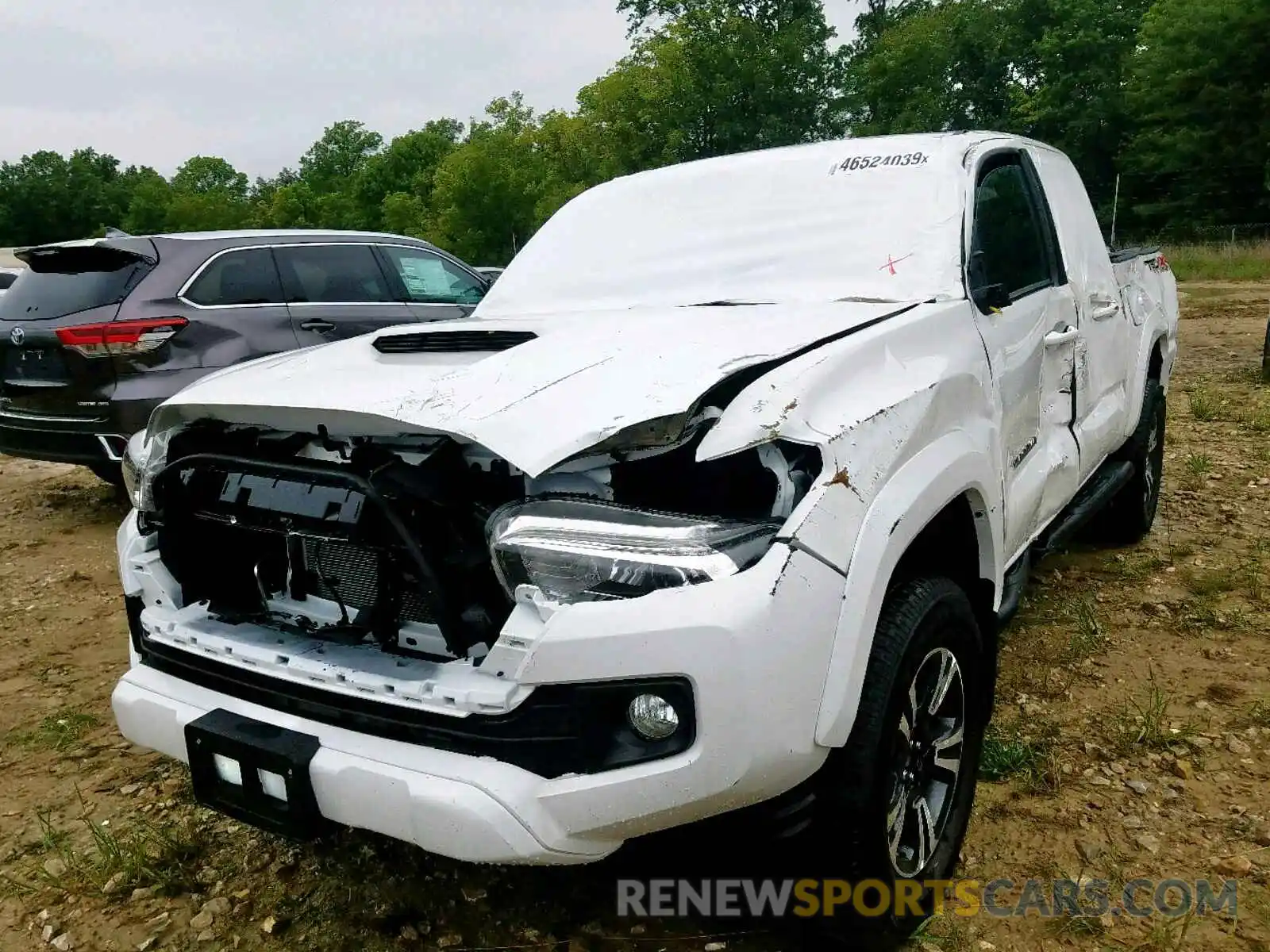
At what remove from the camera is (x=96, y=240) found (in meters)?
5.38

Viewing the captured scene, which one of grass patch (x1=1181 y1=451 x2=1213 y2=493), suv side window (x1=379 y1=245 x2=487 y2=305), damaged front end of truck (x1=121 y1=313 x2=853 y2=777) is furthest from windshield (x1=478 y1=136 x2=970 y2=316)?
suv side window (x1=379 y1=245 x2=487 y2=305)

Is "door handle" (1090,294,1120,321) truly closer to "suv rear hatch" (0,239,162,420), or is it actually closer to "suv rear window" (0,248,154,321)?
"suv rear hatch" (0,239,162,420)

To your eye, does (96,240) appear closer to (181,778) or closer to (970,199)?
(181,778)

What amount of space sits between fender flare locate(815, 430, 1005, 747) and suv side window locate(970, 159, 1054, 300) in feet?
2.28

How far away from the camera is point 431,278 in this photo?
23.2 ft

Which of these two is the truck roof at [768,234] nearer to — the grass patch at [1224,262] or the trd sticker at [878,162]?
the trd sticker at [878,162]

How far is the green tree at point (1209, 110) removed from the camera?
102 ft

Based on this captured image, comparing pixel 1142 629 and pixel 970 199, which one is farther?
pixel 1142 629

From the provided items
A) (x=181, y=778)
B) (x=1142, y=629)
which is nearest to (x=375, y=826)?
(x=181, y=778)

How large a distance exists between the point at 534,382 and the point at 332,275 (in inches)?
198

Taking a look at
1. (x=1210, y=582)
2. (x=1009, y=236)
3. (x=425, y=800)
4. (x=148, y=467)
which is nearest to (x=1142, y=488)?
(x=1210, y=582)

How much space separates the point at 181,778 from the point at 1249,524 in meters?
4.83

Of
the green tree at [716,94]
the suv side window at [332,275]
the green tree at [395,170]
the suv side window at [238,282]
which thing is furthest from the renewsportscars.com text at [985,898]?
the green tree at [395,170]

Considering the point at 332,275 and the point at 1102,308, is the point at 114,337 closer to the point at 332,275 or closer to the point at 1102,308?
the point at 332,275
